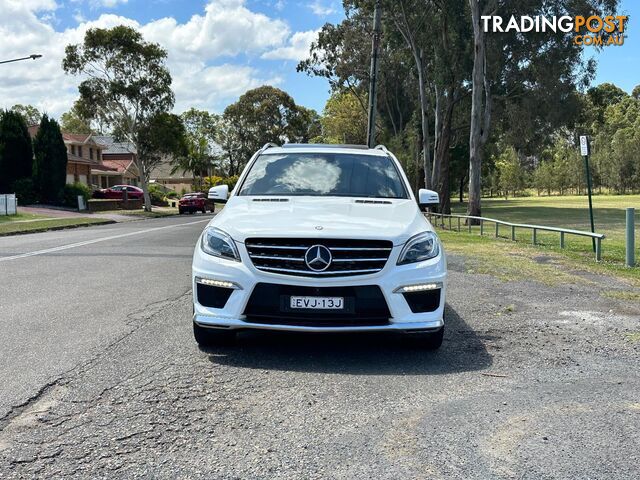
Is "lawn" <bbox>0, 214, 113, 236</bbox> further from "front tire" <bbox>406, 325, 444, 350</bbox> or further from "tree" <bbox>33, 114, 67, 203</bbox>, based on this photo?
"front tire" <bbox>406, 325, 444, 350</bbox>

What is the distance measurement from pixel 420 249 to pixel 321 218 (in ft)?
2.79

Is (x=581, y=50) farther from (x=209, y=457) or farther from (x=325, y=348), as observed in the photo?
(x=209, y=457)

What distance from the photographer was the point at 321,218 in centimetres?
491

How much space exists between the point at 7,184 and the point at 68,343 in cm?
3961

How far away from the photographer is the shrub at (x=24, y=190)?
130ft

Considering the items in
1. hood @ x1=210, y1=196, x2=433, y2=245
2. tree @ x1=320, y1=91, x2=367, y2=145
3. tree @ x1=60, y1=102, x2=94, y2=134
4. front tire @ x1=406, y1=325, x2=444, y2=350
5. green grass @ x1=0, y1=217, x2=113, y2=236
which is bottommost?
front tire @ x1=406, y1=325, x2=444, y2=350

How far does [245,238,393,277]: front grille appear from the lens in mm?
4539

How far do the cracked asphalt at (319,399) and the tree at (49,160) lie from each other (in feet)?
123

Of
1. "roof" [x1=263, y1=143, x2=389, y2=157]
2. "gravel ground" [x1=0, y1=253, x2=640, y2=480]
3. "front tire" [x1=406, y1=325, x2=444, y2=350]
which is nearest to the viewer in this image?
"gravel ground" [x1=0, y1=253, x2=640, y2=480]

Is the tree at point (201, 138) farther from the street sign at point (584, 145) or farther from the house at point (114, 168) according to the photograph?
the street sign at point (584, 145)

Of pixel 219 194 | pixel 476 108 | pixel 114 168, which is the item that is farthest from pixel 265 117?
pixel 219 194

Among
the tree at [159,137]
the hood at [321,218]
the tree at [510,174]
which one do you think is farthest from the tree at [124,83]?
the tree at [510,174]

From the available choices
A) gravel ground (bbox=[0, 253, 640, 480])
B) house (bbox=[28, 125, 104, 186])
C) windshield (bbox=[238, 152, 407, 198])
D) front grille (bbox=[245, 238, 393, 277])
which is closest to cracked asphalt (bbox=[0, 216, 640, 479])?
gravel ground (bbox=[0, 253, 640, 480])

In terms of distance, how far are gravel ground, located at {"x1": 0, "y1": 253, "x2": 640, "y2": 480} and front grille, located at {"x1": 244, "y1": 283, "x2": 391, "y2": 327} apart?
1.24ft
